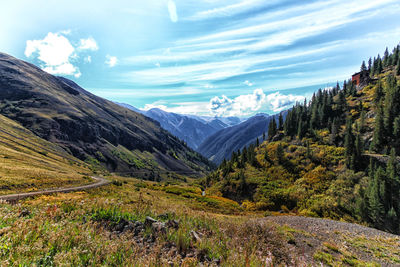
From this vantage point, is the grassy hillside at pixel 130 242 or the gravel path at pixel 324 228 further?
the gravel path at pixel 324 228

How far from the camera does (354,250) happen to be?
13.4 metres

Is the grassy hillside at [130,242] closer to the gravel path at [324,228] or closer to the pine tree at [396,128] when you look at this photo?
the gravel path at [324,228]

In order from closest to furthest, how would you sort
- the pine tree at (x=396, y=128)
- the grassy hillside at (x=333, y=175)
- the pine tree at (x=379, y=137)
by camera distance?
the grassy hillside at (x=333, y=175) < the pine tree at (x=396, y=128) < the pine tree at (x=379, y=137)

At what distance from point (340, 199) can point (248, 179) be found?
30.4 metres

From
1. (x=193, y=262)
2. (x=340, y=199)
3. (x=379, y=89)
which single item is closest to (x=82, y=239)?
(x=193, y=262)

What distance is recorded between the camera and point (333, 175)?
68.8 meters

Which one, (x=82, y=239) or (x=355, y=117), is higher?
(x=355, y=117)

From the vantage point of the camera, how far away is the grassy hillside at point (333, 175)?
179 feet

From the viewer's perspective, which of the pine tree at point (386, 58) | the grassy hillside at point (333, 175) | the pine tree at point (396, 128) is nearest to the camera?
the grassy hillside at point (333, 175)

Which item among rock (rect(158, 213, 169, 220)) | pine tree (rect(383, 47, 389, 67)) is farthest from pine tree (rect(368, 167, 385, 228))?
pine tree (rect(383, 47, 389, 67))

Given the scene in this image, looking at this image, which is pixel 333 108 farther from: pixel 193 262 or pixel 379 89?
pixel 193 262

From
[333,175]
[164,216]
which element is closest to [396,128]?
[333,175]

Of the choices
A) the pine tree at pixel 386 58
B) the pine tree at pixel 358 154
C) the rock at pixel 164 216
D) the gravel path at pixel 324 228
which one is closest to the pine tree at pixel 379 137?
the pine tree at pixel 358 154

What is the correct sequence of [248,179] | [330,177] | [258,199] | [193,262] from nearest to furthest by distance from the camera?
[193,262] → [258,199] → [330,177] → [248,179]
